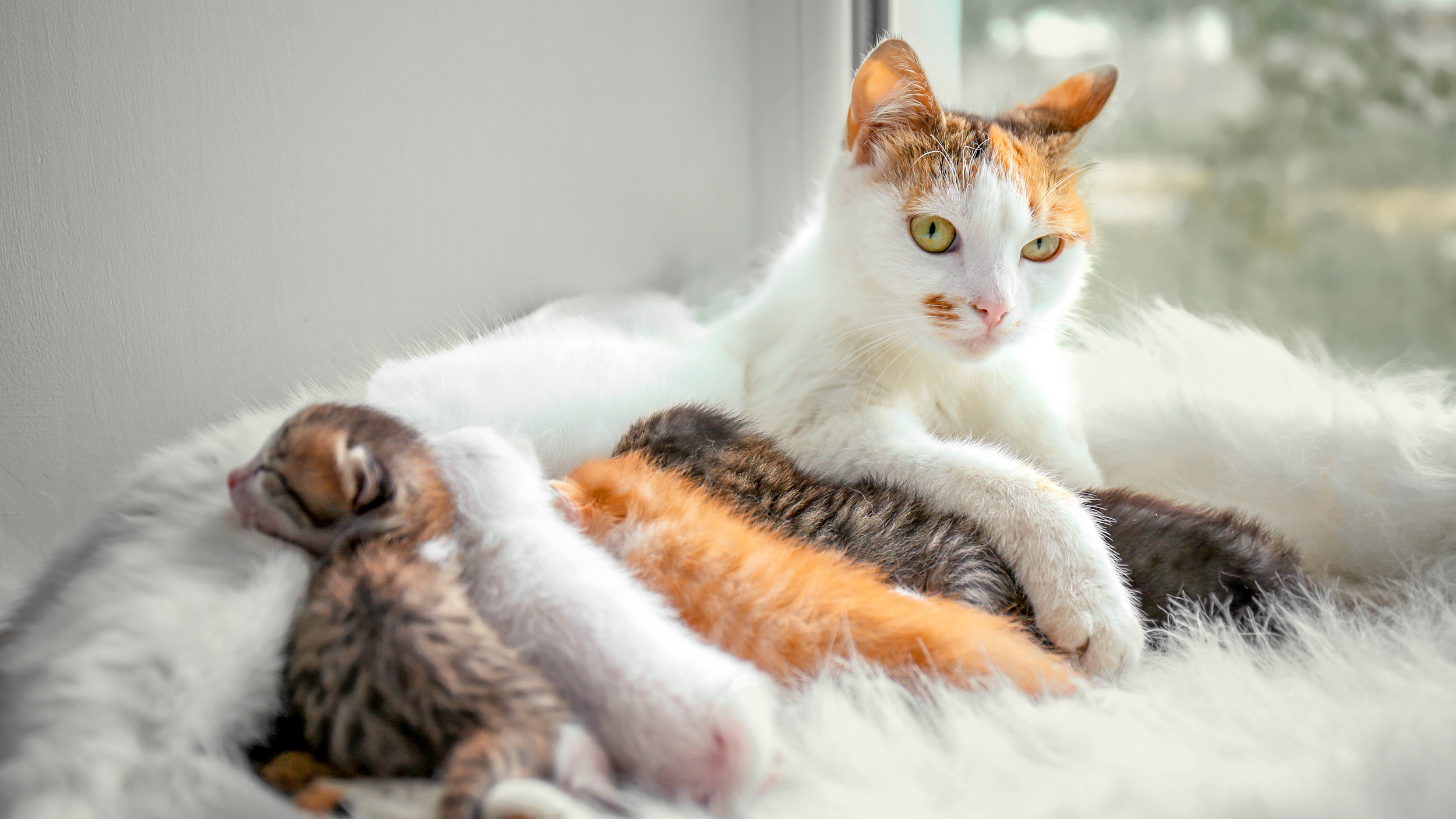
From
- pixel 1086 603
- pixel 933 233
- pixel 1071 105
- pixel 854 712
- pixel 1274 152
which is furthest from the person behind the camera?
pixel 1274 152

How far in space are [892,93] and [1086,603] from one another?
1.78 feet

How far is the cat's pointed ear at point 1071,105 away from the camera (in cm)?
93

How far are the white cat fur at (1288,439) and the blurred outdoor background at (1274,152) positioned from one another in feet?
1.34

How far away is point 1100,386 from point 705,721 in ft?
2.43

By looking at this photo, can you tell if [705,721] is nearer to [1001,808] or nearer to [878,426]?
[1001,808]

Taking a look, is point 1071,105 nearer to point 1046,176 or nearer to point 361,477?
point 1046,176

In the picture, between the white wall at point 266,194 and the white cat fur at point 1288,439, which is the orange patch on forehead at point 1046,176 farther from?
the white wall at point 266,194

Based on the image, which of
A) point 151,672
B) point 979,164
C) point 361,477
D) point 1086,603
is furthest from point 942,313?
point 151,672

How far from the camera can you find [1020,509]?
2.23 feet

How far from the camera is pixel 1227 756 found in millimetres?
428

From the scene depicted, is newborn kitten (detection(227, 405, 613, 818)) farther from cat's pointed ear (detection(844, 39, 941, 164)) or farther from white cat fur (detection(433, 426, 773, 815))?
cat's pointed ear (detection(844, 39, 941, 164))

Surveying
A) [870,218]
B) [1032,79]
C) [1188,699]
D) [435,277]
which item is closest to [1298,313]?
[1032,79]

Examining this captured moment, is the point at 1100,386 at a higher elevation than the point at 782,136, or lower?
lower

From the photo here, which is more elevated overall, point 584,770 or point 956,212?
point 956,212
